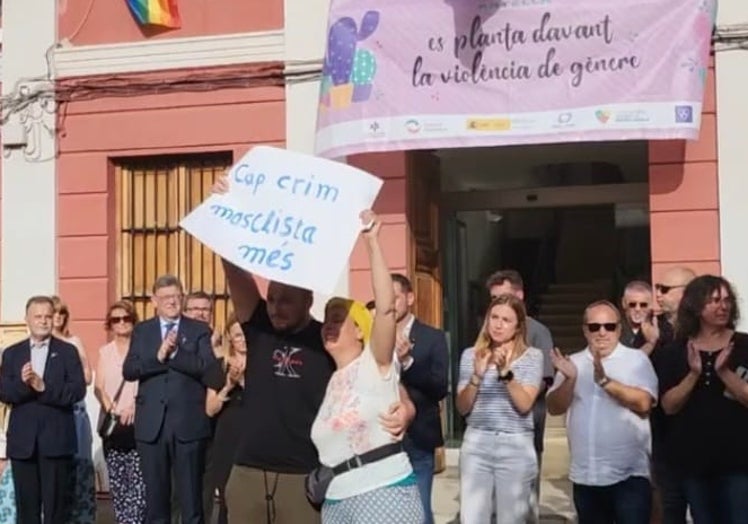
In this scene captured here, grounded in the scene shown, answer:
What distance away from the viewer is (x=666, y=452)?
6.05 meters

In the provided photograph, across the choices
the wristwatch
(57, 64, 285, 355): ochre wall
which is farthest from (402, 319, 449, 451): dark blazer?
(57, 64, 285, 355): ochre wall

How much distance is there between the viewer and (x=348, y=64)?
374 inches

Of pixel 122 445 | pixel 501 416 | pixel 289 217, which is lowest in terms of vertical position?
pixel 122 445

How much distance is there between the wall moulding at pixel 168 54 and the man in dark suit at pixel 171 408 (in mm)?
3071

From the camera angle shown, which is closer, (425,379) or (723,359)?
(723,359)

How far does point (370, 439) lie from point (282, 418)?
1.40 feet

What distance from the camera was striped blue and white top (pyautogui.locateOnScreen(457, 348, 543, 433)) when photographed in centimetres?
622

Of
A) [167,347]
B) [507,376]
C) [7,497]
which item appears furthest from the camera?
[7,497]

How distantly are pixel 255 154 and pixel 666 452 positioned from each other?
268cm

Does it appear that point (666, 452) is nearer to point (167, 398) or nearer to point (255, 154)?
point (255, 154)

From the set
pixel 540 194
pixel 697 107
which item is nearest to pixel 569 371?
pixel 697 107

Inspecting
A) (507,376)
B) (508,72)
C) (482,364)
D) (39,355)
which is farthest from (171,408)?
(508,72)

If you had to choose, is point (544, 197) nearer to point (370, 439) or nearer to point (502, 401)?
point (502, 401)

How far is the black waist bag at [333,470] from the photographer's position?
452cm
